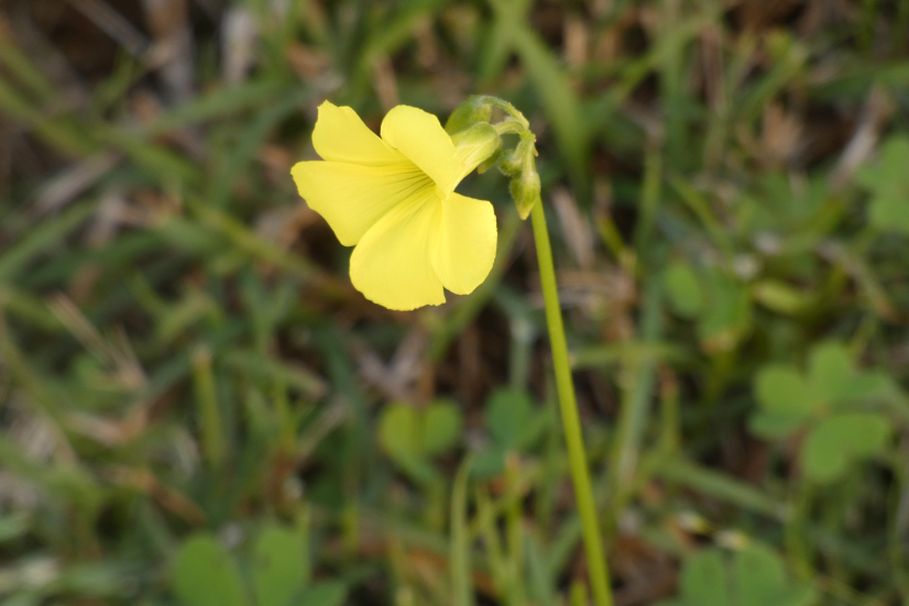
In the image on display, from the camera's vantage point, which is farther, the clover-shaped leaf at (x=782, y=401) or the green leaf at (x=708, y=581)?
the clover-shaped leaf at (x=782, y=401)

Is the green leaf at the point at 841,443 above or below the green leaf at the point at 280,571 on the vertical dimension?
below

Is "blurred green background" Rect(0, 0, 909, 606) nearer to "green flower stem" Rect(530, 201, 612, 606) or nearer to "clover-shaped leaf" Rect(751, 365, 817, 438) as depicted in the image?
"clover-shaped leaf" Rect(751, 365, 817, 438)

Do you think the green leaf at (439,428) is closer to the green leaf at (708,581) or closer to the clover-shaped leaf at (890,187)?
the green leaf at (708,581)

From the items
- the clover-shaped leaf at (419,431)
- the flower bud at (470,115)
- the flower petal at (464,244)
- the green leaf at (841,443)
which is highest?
the flower bud at (470,115)

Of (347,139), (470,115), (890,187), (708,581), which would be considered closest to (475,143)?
(470,115)

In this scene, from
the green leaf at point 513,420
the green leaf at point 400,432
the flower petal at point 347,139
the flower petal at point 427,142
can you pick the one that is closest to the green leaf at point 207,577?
the green leaf at point 400,432

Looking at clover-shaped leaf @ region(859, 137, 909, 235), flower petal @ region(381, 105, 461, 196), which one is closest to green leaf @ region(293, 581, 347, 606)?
flower petal @ region(381, 105, 461, 196)

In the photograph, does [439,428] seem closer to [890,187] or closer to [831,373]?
[831,373]
